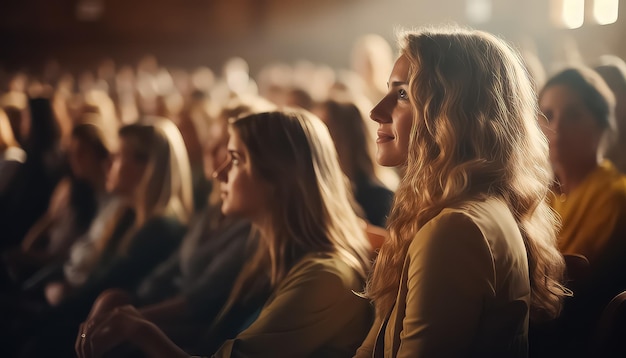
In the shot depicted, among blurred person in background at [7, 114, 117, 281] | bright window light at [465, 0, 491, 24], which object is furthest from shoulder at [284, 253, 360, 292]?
bright window light at [465, 0, 491, 24]

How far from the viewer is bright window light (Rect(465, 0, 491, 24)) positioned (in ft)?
21.9

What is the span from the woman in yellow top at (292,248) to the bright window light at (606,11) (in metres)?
0.95

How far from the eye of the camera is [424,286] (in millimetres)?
1597

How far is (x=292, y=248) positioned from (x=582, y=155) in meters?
0.84

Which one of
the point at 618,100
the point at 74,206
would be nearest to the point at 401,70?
the point at 618,100

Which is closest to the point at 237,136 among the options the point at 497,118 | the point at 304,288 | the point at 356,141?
the point at 304,288

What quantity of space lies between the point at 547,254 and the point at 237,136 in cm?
89

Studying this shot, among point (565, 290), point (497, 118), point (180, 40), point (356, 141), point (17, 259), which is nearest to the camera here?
point (497, 118)

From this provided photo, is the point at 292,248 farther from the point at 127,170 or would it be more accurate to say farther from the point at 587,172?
the point at 127,170

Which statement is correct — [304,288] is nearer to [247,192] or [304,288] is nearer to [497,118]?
[247,192]

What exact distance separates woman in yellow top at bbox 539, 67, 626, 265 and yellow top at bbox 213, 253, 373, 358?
60 centimetres

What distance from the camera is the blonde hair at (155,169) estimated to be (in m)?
3.40

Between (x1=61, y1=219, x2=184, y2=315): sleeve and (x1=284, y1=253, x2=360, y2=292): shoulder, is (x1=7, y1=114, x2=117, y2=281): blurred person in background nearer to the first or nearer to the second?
(x1=61, y1=219, x2=184, y2=315): sleeve

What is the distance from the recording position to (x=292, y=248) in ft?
7.16
